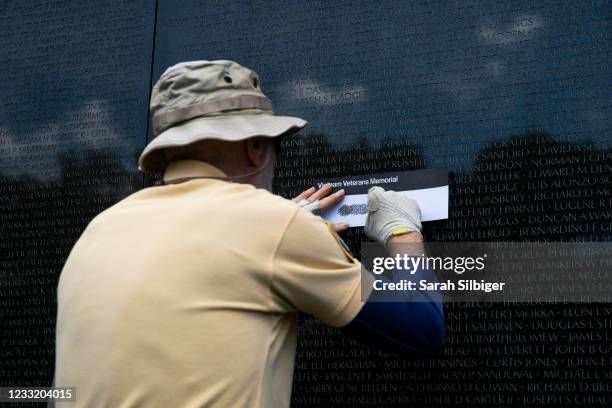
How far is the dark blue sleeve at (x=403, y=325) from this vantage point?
189 cm

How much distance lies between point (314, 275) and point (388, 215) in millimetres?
675

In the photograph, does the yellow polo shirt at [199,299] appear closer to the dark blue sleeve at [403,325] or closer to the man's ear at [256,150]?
the dark blue sleeve at [403,325]

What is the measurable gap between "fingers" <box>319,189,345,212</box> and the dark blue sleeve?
3.03 feet

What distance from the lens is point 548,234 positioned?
8.99 feet

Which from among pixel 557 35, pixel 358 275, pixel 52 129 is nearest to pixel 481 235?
pixel 557 35

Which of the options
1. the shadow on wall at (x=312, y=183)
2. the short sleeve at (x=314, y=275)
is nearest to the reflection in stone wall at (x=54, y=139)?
the shadow on wall at (x=312, y=183)

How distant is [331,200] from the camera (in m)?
2.88

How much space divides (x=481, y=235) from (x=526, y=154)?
0.31 meters

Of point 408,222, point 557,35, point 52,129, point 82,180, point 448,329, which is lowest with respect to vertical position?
point 448,329

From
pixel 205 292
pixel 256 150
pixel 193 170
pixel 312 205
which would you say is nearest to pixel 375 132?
pixel 312 205

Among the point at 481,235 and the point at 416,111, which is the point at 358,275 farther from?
the point at 416,111

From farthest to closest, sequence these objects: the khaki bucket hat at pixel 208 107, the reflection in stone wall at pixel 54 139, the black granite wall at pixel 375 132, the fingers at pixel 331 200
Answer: the reflection in stone wall at pixel 54 139, the fingers at pixel 331 200, the black granite wall at pixel 375 132, the khaki bucket hat at pixel 208 107

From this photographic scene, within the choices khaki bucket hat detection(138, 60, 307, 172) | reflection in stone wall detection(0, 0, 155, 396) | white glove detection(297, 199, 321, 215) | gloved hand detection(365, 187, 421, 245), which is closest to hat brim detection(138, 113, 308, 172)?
khaki bucket hat detection(138, 60, 307, 172)

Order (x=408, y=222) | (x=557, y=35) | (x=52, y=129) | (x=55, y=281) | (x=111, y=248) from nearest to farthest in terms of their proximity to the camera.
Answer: (x=111, y=248), (x=408, y=222), (x=557, y=35), (x=55, y=281), (x=52, y=129)
